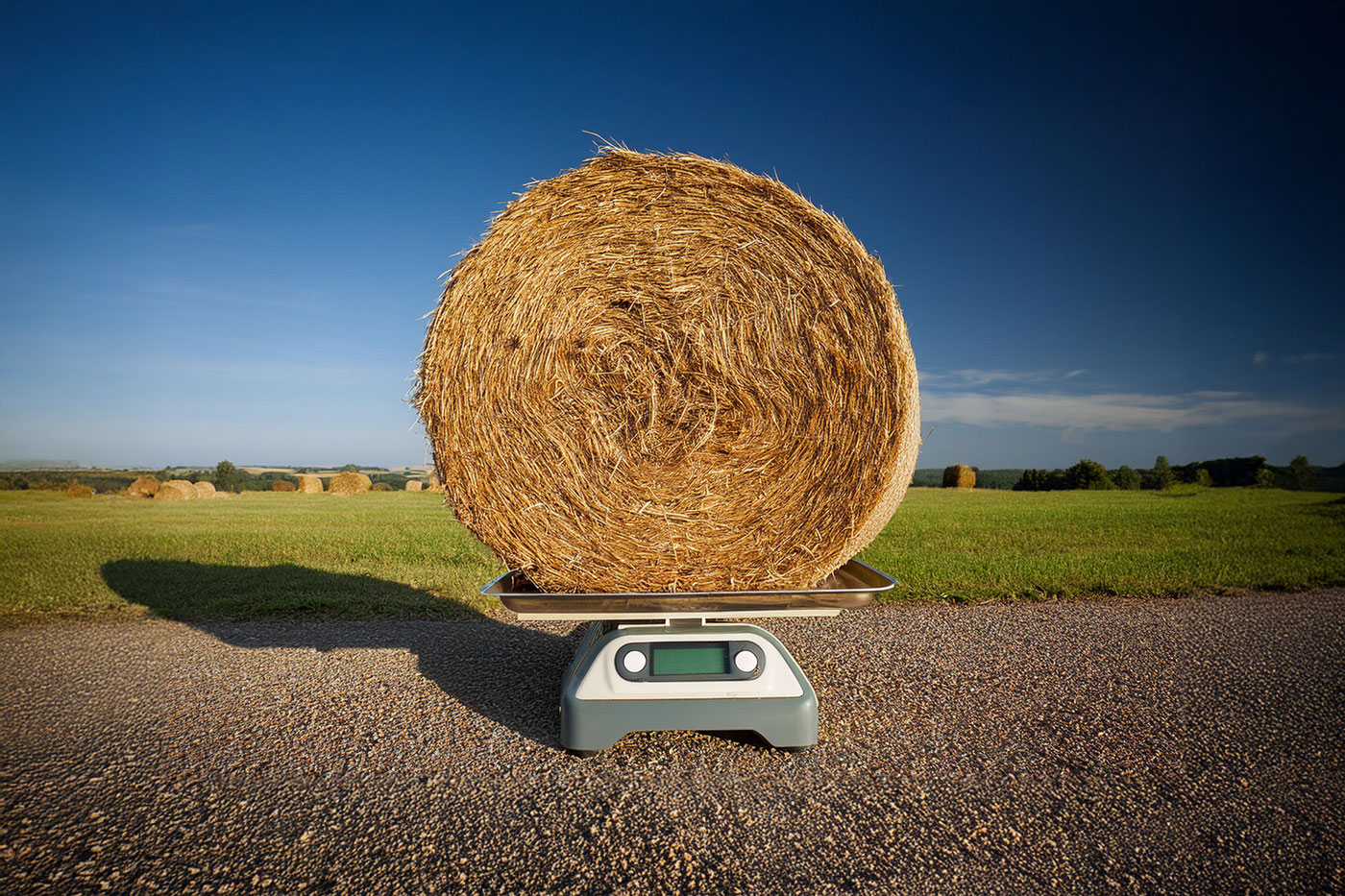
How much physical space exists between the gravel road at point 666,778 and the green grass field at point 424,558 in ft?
5.40

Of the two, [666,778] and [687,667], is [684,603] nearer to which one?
[687,667]

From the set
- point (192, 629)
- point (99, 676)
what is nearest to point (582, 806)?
point (99, 676)

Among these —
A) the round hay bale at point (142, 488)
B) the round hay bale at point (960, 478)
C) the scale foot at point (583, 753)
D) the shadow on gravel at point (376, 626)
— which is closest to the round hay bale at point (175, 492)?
the round hay bale at point (142, 488)

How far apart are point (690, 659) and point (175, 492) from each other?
942 inches

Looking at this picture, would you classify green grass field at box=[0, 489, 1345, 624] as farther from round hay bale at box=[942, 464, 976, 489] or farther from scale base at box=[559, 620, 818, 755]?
round hay bale at box=[942, 464, 976, 489]

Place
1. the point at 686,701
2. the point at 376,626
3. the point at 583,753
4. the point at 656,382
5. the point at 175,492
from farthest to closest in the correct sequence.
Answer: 1. the point at 175,492
2. the point at 376,626
3. the point at 656,382
4. the point at 583,753
5. the point at 686,701

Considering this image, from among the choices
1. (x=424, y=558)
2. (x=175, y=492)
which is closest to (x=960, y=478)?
(x=424, y=558)

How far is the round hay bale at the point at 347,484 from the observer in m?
23.8

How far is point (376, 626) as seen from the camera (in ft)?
17.4

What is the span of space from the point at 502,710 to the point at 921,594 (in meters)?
4.40

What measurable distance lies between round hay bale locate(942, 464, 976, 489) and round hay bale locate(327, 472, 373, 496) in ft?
77.3

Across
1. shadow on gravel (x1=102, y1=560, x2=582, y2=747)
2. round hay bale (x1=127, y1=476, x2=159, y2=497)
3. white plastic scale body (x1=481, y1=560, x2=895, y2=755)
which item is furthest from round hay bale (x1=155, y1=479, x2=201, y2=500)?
white plastic scale body (x1=481, y1=560, x2=895, y2=755)

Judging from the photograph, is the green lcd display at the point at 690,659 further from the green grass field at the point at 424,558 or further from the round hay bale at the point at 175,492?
the round hay bale at the point at 175,492

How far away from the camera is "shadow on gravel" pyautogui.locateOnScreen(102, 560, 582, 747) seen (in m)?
3.81
